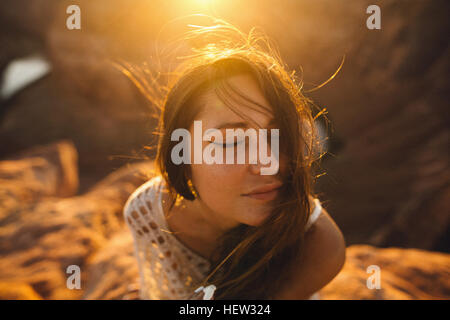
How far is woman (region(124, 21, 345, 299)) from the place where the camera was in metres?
0.89

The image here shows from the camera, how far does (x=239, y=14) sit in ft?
16.5

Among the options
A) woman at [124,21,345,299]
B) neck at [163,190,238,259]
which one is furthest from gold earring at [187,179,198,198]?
neck at [163,190,238,259]

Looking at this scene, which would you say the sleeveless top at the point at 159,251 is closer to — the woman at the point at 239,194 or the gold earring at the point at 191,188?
the woman at the point at 239,194

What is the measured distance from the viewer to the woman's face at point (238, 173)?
2.85 feet

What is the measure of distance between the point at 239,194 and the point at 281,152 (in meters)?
0.21

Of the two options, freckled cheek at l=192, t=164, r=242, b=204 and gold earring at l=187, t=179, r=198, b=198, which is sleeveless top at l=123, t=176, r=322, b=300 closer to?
gold earring at l=187, t=179, r=198, b=198

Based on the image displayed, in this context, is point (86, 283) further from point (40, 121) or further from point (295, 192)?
point (40, 121)

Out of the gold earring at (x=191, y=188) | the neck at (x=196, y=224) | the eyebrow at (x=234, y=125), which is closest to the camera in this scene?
the eyebrow at (x=234, y=125)

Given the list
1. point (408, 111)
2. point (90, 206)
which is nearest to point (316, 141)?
point (90, 206)

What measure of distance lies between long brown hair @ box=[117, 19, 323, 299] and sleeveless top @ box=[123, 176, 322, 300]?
212 millimetres

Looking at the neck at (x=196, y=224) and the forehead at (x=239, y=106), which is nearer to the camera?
the forehead at (x=239, y=106)

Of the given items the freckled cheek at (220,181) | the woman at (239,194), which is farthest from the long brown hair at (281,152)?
the freckled cheek at (220,181)

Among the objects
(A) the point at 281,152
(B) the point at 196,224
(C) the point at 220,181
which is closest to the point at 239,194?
(C) the point at 220,181

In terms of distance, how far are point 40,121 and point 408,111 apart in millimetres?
9464
